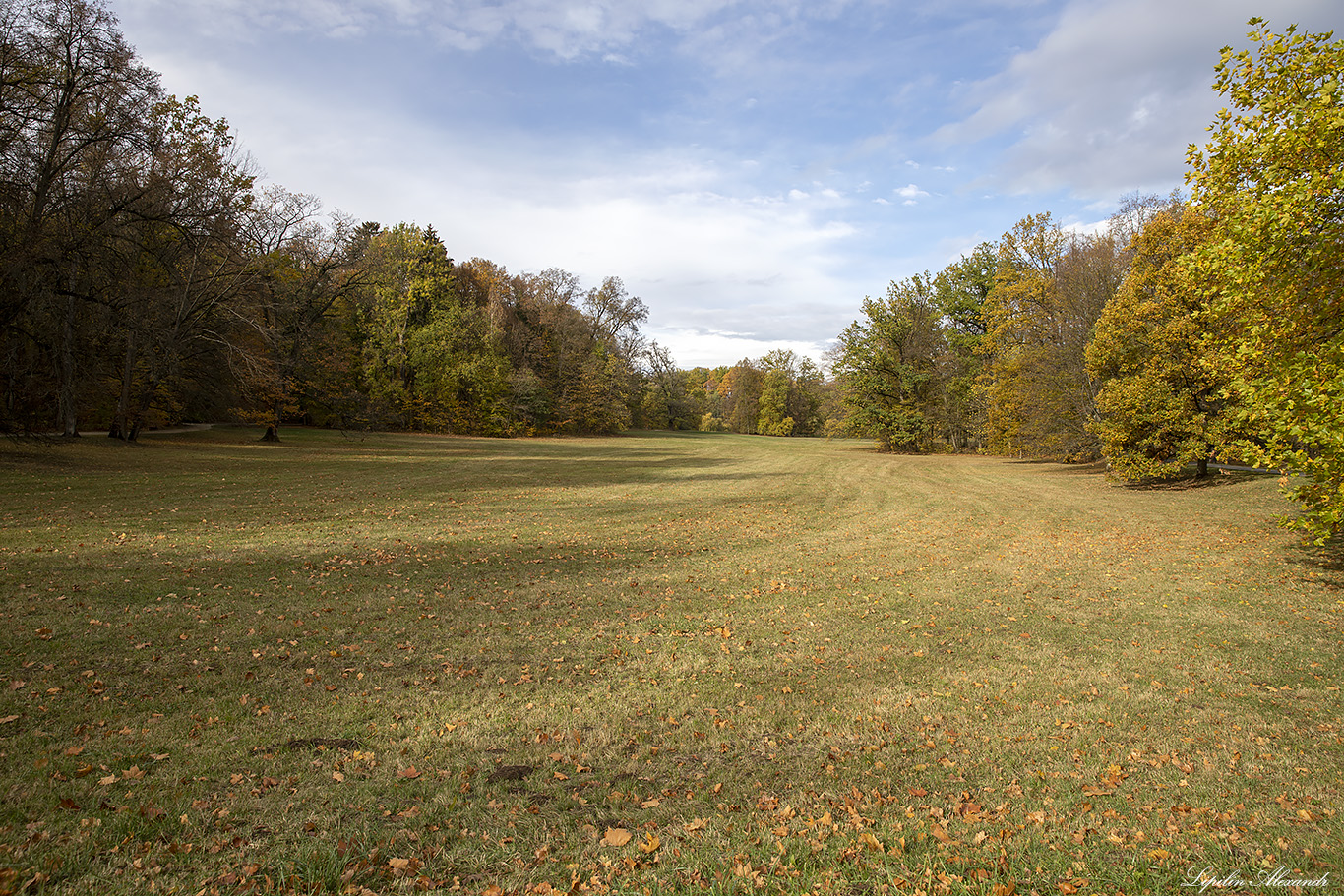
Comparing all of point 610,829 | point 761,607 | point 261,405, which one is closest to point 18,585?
point 610,829

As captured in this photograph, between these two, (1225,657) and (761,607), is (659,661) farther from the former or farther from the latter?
(1225,657)

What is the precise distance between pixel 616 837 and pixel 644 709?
6.36 ft

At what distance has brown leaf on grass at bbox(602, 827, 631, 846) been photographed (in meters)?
3.66

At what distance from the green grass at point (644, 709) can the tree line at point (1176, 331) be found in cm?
328

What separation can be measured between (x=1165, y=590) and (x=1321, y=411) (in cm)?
328

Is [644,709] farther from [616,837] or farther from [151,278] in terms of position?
[151,278]

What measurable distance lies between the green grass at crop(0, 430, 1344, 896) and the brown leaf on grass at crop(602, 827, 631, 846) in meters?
0.02

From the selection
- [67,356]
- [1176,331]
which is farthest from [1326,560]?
[67,356]

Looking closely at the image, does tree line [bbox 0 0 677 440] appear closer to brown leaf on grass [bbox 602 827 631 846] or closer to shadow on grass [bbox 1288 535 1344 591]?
brown leaf on grass [bbox 602 827 631 846]

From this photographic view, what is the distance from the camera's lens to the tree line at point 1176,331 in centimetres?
816

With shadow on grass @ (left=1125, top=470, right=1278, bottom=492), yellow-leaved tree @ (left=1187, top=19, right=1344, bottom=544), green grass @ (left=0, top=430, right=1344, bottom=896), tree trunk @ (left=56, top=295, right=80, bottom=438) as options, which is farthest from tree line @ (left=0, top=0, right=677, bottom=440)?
shadow on grass @ (left=1125, top=470, right=1278, bottom=492)

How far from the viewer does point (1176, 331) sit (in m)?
17.8

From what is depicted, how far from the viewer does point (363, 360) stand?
47656 mm

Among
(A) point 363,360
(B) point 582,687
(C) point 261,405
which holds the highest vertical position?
(A) point 363,360
